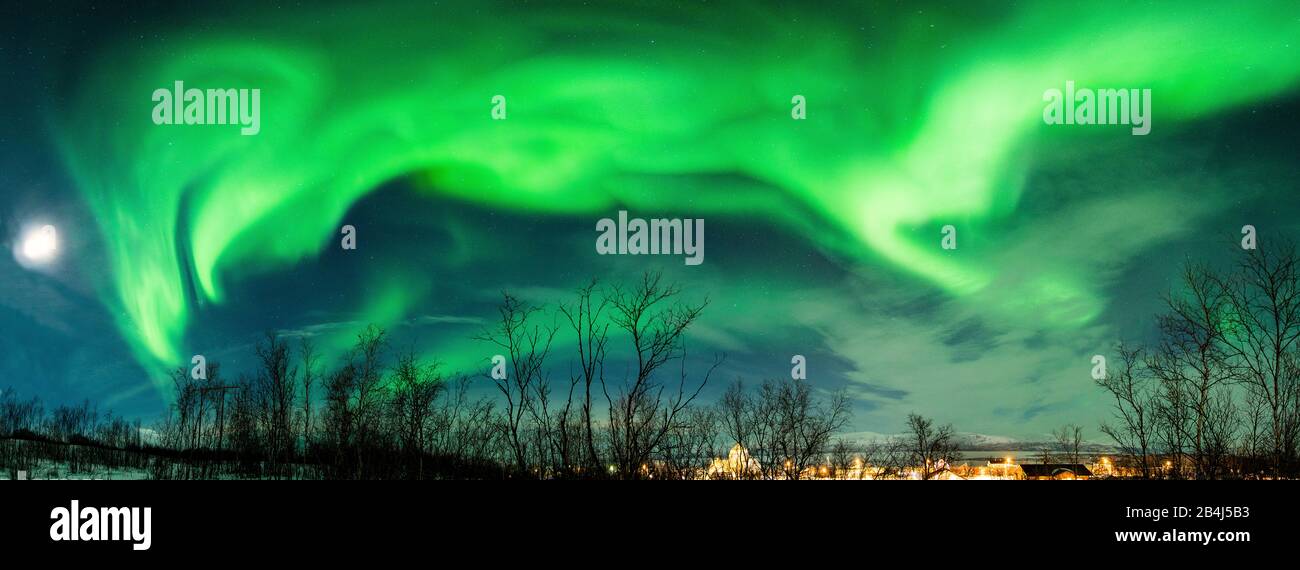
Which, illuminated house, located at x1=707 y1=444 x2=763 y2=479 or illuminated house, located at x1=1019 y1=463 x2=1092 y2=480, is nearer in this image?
illuminated house, located at x1=707 y1=444 x2=763 y2=479

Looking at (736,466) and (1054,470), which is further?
(1054,470)

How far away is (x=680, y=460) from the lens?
19875mm

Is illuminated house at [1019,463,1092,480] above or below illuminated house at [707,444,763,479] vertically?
below

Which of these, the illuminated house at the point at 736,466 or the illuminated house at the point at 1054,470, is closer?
the illuminated house at the point at 736,466

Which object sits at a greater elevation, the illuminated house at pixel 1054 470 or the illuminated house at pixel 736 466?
the illuminated house at pixel 736 466

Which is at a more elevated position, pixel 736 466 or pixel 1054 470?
pixel 736 466
